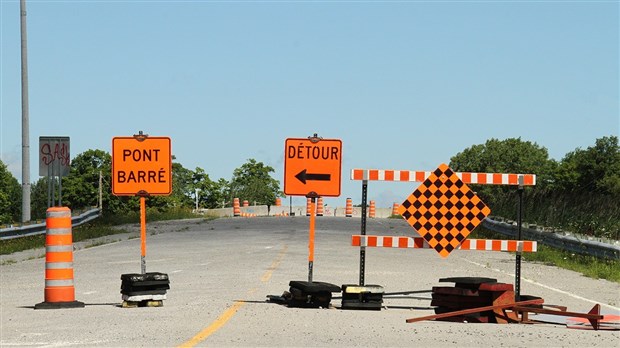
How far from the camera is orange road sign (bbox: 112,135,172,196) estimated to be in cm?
1669

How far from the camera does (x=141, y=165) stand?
16.8 meters

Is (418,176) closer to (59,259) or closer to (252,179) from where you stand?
(59,259)

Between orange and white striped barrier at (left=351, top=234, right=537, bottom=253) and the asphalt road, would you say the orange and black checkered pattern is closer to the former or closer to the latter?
orange and white striped barrier at (left=351, top=234, right=537, bottom=253)

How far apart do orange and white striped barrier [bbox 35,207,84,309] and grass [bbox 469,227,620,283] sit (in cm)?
1103

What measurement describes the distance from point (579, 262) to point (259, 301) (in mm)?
12419

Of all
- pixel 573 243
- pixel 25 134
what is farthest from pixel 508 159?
pixel 573 243

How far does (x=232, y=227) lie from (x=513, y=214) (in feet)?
38.4

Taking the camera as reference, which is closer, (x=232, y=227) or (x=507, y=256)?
(x=507, y=256)

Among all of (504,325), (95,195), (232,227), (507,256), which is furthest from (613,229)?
(95,195)

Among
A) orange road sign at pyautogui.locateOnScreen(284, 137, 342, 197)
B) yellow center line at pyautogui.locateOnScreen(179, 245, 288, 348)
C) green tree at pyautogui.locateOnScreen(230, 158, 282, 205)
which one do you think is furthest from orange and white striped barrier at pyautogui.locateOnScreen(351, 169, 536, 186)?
green tree at pyautogui.locateOnScreen(230, 158, 282, 205)

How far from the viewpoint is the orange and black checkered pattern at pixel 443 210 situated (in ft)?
52.8

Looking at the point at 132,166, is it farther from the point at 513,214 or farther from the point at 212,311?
the point at 513,214

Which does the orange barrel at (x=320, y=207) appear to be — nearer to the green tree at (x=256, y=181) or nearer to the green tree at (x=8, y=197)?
the green tree at (x=8, y=197)

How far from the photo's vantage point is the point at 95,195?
477ft
